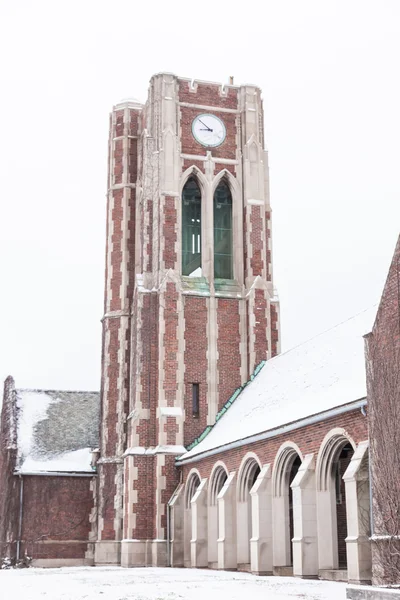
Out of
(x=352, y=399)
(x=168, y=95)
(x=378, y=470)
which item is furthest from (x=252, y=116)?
(x=378, y=470)

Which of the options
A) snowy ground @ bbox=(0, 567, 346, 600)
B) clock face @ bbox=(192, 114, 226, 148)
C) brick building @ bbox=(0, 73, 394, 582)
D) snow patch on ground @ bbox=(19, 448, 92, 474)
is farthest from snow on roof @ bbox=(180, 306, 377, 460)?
clock face @ bbox=(192, 114, 226, 148)

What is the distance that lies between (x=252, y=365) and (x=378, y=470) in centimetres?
1765

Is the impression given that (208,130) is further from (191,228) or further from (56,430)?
(56,430)

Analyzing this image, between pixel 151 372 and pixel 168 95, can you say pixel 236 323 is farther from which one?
pixel 168 95

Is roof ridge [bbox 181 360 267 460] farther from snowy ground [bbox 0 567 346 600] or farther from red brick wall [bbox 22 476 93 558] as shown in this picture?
snowy ground [bbox 0 567 346 600]

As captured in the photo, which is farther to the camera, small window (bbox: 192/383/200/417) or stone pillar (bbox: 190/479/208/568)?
small window (bbox: 192/383/200/417)

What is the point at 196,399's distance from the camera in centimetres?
3575

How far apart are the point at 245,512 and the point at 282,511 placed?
291 cm

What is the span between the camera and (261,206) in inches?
1532

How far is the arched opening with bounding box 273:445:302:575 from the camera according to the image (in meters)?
24.8

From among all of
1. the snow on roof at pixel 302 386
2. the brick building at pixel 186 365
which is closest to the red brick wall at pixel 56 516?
the brick building at pixel 186 365

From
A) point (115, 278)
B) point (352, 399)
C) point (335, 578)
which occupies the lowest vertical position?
point (335, 578)

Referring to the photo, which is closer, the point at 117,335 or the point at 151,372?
the point at 151,372

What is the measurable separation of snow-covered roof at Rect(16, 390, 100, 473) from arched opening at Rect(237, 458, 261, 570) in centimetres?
1367
